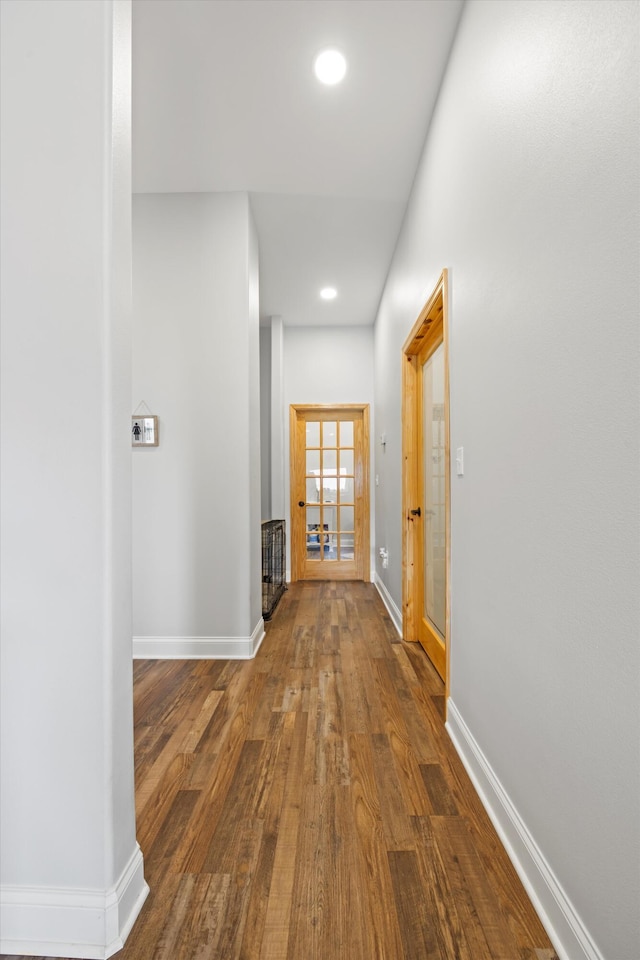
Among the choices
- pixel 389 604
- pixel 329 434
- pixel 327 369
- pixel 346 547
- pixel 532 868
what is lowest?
pixel 389 604

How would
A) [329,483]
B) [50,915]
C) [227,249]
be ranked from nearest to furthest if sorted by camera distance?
[50,915], [227,249], [329,483]

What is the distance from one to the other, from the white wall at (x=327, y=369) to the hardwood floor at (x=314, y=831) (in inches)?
143

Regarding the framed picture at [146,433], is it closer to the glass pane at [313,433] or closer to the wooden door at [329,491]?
the wooden door at [329,491]

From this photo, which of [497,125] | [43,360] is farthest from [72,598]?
[497,125]

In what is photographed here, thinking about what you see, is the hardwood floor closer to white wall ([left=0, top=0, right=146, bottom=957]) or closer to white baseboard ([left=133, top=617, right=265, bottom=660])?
white wall ([left=0, top=0, right=146, bottom=957])

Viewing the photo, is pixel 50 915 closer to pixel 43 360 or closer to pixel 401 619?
pixel 43 360

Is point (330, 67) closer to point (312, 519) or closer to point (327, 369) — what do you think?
point (327, 369)

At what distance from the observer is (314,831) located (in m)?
1.56

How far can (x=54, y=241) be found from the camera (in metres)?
1.21

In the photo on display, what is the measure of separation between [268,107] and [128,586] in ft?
7.91

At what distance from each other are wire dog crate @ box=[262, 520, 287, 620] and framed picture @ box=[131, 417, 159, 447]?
1299 millimetres

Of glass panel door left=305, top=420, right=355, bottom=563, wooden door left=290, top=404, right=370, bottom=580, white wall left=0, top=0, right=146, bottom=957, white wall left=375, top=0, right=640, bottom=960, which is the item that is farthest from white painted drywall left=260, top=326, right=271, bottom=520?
white wall left=0, top=0, right=146, bottom=957

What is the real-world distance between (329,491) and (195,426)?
298 centimetres

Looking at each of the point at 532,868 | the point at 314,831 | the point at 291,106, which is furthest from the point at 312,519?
the point at 532,868
